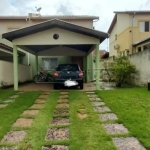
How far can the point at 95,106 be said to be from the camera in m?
7.56

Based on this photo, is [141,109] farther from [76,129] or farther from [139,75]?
[139,75]

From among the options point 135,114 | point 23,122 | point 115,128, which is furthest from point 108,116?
point 23,122

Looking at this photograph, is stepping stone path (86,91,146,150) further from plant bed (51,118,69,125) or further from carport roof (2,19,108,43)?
carport roof (2,19,108,43)

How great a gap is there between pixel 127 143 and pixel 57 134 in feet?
5.01

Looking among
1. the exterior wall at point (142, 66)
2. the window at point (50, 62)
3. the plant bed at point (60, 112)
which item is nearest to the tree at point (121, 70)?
the exterior wall at point (142, 66)

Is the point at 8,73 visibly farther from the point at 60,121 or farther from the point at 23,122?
the point at 60,121

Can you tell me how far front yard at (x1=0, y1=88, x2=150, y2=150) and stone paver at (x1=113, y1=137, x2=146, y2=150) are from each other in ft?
0.29

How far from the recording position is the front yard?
4.23 meters

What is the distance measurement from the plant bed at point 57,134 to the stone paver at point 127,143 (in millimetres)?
1053

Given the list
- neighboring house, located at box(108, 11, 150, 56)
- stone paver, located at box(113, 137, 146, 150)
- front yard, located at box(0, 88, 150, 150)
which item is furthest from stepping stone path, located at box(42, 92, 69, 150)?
neighboring house, located at box(108, 11, 150, 56)

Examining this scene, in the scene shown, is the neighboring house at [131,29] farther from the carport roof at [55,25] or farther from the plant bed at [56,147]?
the plant bed at [56,147]

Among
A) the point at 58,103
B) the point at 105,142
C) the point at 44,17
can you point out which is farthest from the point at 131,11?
the point at 105,142

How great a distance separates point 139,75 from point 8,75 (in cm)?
823

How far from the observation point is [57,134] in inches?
189
